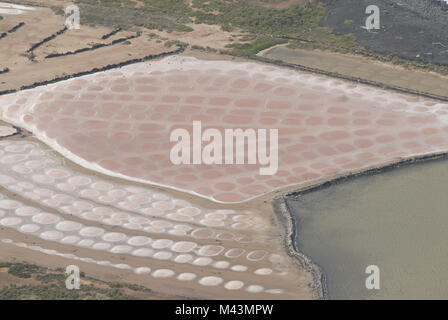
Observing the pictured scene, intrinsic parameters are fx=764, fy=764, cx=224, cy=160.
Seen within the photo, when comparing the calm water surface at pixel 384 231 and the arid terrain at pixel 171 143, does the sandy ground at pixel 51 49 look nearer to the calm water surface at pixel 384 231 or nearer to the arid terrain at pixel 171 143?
the arid terrain at pixel 171 143

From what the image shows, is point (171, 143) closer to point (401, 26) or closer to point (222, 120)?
point (222, 120)

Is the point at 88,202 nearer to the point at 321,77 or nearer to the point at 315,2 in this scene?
the point at 321,77

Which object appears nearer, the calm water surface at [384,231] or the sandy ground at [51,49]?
the calm water surface at [384,231]

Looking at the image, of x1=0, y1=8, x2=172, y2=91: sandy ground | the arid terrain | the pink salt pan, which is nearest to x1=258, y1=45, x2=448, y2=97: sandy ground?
the arid terrain

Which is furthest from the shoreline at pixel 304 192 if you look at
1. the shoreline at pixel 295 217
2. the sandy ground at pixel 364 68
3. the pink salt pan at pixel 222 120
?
the sandy ground at pixel 364 68
